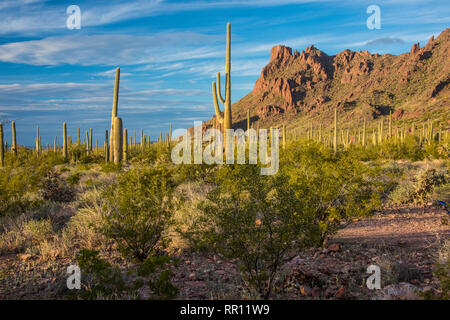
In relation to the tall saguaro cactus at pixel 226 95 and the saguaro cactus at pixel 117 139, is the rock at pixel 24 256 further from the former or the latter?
the tall saguaro cactus at pixel 226 95

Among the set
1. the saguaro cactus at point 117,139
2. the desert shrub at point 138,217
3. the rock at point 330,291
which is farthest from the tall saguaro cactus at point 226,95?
the rock at point 330,291

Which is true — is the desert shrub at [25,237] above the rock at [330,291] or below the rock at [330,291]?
above

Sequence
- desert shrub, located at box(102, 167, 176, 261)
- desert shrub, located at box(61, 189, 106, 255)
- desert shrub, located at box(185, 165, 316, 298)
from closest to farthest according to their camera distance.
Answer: desert shrub, located at box(185, 165, 316, 298)
desert shrub, located at box(102, 167, 176, 261)
desert shrub, located at box(61, 189, 106, 255)

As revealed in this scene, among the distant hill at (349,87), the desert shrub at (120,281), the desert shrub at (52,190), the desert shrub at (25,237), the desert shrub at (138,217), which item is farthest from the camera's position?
the distant hill at (349,87)

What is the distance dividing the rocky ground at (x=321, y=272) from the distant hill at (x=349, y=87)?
173 ft

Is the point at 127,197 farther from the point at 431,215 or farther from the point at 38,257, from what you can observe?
the point at 431,215

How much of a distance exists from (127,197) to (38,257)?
203cm

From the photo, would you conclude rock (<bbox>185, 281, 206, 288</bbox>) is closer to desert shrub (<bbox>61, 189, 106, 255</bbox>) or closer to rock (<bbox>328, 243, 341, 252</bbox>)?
desert shrub (<bbox>61, 189, 106, 255</bbox>)

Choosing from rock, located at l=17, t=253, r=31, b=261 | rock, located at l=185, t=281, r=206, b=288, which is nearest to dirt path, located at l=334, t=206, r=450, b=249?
rock, located at l=185, t=281, r=206, b=288

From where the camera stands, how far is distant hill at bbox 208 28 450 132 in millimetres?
67625

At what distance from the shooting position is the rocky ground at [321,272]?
4.37 m

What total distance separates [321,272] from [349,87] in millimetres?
95674

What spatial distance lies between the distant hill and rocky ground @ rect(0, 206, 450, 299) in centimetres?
5266

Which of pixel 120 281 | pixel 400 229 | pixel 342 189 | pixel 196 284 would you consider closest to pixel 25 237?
pixel 120 281
